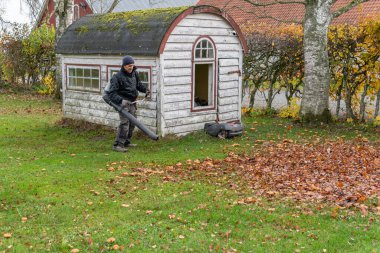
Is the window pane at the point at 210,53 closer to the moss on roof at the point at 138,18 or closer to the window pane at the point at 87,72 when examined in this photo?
the moss on roof at the point at 138,18

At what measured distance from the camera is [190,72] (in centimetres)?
1312

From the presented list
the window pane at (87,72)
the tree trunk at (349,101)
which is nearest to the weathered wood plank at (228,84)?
the tree trunk at (349,101)

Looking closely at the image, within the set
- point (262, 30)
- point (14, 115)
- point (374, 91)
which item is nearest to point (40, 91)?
point (14, 115)

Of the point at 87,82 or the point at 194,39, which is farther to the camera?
the point at 87,82

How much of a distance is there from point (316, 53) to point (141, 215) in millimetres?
8827

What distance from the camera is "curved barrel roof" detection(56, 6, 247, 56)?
41.0 feet

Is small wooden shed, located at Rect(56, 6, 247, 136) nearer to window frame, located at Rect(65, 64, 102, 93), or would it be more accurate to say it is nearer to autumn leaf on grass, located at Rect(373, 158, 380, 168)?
window frame, located at Rect(65, 64, 102, 93)

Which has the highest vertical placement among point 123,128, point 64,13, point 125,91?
point 64,13

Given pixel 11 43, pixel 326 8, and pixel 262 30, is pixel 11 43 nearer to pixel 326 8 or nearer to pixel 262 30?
pixel 262 30

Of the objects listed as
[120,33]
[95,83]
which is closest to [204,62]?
[120,33]

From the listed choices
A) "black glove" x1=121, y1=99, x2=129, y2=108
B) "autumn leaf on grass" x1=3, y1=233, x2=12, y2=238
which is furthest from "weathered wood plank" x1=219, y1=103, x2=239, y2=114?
"autumn leaf on grass" x1=3, y1=233, x2=12, y2=238

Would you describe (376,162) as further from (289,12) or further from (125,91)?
(289,12)

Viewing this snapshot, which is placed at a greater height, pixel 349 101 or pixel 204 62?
pixel 204 62

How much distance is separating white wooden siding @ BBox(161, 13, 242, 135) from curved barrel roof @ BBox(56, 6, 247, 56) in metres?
0.22
